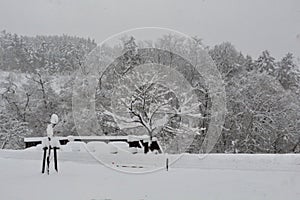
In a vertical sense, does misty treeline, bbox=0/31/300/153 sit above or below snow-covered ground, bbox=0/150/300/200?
above

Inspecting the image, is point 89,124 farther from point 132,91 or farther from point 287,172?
point 287,172

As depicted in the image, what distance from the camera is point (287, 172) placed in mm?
7234

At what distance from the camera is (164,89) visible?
17062mm

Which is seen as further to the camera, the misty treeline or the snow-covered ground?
the misty treeline

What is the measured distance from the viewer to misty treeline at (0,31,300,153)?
19531mm

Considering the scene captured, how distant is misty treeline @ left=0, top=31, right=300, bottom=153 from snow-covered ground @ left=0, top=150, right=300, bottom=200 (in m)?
9.02

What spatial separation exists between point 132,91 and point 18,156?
6.64 m

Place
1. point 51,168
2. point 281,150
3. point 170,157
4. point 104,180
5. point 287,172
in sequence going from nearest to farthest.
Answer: point 104,180, point 287,172, point 51,168, point 170,157, point 281,150

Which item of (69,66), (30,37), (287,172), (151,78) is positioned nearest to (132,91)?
(151,78)

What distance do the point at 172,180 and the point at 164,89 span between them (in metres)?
10.8

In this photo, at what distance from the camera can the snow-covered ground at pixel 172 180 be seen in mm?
5191

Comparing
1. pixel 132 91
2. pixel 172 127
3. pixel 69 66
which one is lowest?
pixel 172 127

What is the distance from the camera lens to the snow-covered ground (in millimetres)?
5191

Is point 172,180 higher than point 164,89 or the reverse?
the reverse
